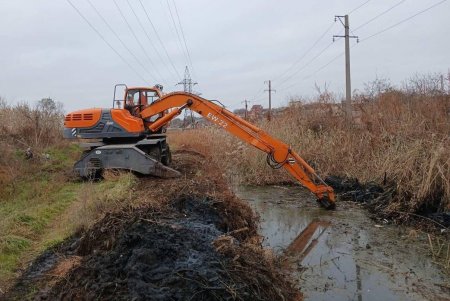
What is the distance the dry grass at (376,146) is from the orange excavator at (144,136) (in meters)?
1.97

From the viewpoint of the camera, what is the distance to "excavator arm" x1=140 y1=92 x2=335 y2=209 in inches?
411

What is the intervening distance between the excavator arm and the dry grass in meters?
1.64

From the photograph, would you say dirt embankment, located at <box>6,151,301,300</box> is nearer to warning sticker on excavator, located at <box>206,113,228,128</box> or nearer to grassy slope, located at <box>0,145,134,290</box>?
grassy slope, located at <box>0,145,134,290</box>

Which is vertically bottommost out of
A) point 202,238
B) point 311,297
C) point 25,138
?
point 311,297

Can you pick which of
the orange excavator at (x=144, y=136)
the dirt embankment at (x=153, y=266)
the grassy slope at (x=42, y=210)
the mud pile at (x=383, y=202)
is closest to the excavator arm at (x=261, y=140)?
the orange excavator at (x=144, y=136)

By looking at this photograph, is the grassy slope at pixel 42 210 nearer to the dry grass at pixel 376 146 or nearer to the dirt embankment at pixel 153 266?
the dirt embankment at pixel 153 266

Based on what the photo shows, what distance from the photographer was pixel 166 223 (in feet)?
18.3

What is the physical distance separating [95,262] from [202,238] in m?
1.21

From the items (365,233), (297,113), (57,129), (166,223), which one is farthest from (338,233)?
(57,129)

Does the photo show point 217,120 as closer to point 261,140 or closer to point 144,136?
point 261,140

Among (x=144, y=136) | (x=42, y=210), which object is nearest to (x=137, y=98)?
(x=144, y=136)

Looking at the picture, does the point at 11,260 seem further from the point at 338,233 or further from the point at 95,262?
the point at 338,233

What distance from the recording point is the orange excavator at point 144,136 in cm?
1057

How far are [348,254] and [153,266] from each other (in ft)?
14.2
